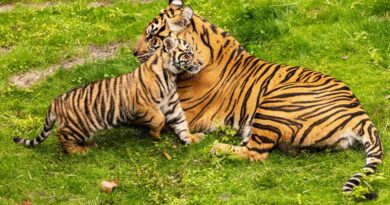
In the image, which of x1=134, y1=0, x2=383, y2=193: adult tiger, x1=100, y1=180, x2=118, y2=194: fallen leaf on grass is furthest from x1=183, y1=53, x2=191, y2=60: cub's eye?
x1=100, y1=180, x2=118, y2=194: fallen leaf on grass

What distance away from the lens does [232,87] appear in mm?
7703

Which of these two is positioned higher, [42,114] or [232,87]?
[232,87]

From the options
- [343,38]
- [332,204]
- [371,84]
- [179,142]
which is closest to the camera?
[332,204]

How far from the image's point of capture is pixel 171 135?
7766 millimetres

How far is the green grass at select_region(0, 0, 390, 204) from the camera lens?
6.64 m

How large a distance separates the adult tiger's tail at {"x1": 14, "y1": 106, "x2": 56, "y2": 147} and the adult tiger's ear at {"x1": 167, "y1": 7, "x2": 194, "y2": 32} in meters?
1.49

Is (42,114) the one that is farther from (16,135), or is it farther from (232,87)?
(232,87)

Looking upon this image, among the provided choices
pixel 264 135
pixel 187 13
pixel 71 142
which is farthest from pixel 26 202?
pixel 187 13

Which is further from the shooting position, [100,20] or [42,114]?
[100,20]

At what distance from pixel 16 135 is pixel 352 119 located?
134 inches

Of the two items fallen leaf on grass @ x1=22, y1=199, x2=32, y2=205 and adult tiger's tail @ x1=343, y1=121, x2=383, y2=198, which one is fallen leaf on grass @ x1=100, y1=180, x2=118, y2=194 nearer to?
fallen leaf on grass @ x1=22, y1=199, x2=32, y2=205

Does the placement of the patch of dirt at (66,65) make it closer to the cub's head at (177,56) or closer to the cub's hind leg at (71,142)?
the cub's hind leg at (71,142)

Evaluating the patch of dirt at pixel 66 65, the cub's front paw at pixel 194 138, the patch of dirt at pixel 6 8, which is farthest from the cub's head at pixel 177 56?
the patch of dirt at pixel 6 8

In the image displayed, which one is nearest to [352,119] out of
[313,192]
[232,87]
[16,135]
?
[313,192]
